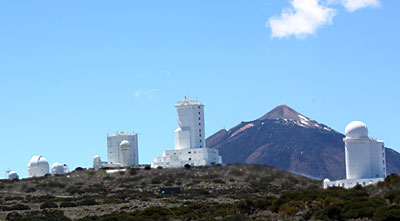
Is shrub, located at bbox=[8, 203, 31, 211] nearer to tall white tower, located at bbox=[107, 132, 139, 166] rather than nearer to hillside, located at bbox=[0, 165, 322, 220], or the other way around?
hillside, located at bbox=[0, 165, 322, 220]

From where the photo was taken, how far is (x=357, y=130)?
71500 mm

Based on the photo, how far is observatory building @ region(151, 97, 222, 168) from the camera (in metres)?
89.1

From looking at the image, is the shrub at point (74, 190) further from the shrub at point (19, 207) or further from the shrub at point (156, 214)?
the shrub at point (156, 214)

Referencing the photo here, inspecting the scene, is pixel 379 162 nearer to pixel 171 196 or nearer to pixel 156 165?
pixel 171 196

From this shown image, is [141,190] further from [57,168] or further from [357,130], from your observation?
[57,168]

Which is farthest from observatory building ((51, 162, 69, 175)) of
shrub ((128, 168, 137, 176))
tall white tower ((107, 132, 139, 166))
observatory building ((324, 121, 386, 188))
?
observatory building ((324, 121, 386, 188))

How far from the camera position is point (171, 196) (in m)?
65.2

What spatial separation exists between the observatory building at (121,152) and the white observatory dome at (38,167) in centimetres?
669

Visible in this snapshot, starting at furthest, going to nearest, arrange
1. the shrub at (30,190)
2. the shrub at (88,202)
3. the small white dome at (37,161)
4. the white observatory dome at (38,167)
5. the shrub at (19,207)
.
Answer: the small white dome at (37,161) < the white observatory dome at (38,167) < the shrub at (30,190) < the shrub at (88,202) < the shrub at (19,207)

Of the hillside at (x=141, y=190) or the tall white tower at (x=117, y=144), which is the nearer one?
the hillside at (x=141, y=190)

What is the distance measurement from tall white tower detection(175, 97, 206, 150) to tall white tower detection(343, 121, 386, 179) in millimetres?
25404

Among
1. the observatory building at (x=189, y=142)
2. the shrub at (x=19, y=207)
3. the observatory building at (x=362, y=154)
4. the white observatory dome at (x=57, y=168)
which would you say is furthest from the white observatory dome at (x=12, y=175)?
the observatory building at (x=362, y=154)

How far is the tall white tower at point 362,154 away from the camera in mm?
71500

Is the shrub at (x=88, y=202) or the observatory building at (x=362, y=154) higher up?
the observatory building at (x=362, y=154)
